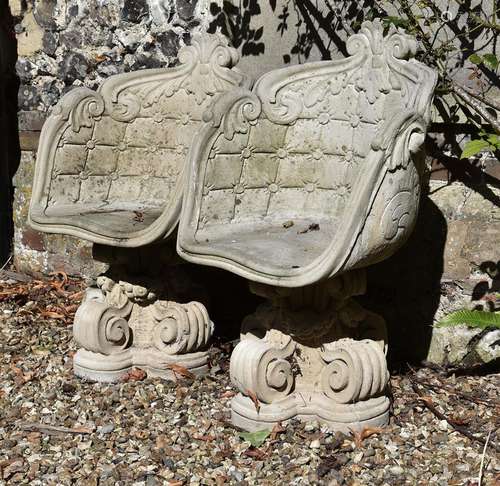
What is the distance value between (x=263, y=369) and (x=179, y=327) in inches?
26.2

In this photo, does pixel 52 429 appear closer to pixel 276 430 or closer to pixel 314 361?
pixel 276 430

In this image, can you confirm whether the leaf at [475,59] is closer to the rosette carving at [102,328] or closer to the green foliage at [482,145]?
the green foliage at [482,145]

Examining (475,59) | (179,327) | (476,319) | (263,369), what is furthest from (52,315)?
(475,59)

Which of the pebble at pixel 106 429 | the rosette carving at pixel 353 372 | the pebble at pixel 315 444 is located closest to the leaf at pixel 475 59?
the rosette carving at pixel 353 372

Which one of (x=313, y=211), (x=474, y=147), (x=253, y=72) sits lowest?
(x=313, y=211)

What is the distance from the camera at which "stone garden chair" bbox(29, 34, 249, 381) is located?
3.51m

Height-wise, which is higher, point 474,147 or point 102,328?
point 474,147

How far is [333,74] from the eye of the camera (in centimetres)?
346

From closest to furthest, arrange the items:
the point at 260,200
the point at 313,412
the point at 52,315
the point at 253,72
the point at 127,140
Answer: the point at 313,412, the point at 260,200, the point at 127,140, the point at 253,72, the point at 52,315

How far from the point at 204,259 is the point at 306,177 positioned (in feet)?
2.71

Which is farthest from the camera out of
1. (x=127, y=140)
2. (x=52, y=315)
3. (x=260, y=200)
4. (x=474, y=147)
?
(x=52, y=315)

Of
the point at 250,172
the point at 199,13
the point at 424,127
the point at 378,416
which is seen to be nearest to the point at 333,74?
the point at 250,172

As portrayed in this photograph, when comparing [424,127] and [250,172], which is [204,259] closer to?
[250,172]

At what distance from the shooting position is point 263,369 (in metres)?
2.99
